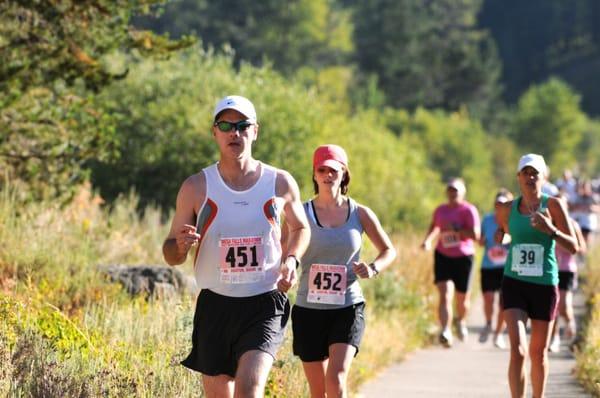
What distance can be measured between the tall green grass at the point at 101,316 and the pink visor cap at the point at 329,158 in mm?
1404

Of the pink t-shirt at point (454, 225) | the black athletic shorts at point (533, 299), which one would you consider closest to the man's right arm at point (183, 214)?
the black athletic shorts at point (533, 299)

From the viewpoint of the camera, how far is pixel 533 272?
32.0 ft

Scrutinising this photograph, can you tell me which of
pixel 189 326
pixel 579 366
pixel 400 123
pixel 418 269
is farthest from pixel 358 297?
pixel 400 123

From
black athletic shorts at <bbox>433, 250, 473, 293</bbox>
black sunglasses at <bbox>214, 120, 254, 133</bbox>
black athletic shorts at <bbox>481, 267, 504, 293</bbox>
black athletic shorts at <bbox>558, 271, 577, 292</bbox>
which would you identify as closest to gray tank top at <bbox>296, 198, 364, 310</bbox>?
black sunglasses at <bbox>214, 120, 254, 133</bbox>

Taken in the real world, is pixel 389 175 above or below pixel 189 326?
above

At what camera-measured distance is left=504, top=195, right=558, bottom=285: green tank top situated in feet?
32.0

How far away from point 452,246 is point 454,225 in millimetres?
275

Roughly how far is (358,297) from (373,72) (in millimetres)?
79515

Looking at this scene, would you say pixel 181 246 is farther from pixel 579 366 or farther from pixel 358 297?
pixel 579 366

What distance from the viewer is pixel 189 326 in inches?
364

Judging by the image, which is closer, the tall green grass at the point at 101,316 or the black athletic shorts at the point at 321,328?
the tall green grass at the point at 101,316

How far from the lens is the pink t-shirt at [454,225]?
14.9 meters

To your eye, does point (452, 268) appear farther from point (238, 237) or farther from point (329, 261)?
point (238, 237)

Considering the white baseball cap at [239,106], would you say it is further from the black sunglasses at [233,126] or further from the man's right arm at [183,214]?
the man's right arm at [183,214]
